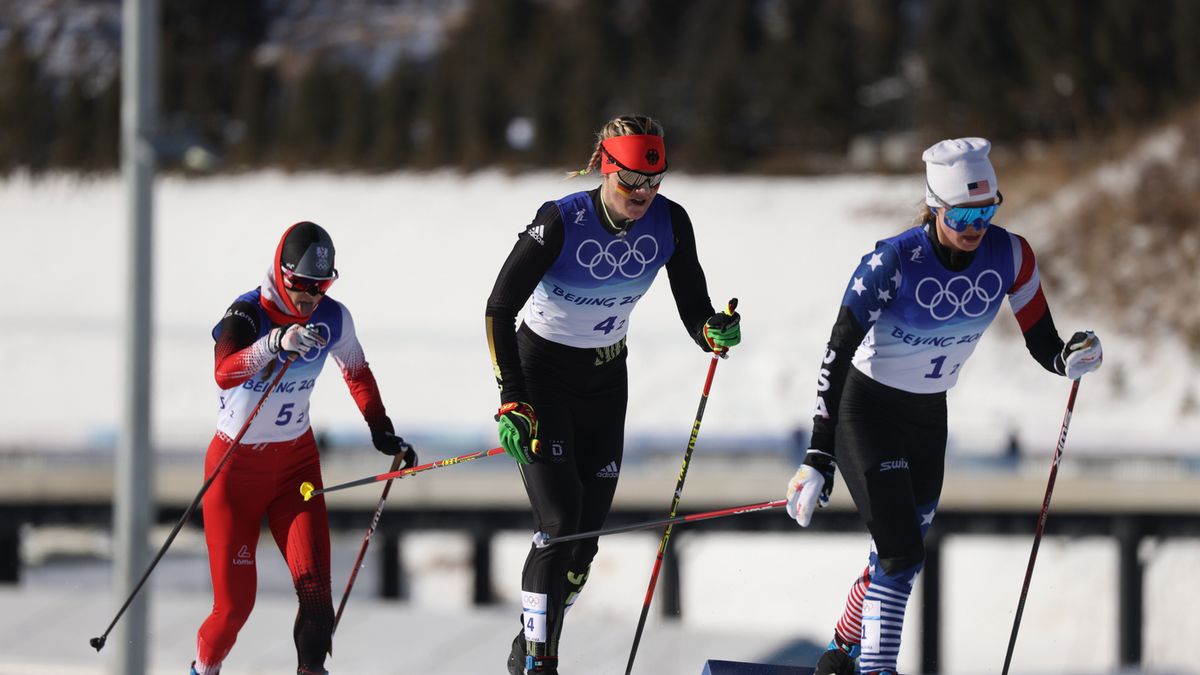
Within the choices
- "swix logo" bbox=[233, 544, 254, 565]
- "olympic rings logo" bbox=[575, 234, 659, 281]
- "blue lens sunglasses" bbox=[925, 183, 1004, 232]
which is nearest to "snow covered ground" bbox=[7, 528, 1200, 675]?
"swix logo" bbox=[233, 544, 254, 565]

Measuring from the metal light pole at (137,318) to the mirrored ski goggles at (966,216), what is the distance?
5.42 meters

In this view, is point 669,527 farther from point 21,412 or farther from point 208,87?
point 208,87

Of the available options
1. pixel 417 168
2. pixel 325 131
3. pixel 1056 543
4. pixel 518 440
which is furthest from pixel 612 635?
pixel 325 131

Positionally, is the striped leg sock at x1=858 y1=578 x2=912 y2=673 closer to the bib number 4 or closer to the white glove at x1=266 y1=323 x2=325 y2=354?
the bib number 4

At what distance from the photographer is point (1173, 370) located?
38531 millimetres

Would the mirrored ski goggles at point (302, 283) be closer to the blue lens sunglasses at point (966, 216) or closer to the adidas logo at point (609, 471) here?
the adidas logo at point (609, 471)

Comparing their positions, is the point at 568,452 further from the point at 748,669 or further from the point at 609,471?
the point at 748,669

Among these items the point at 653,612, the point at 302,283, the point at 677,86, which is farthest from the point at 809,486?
the point at 677,86

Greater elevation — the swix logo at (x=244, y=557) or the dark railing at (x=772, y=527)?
the swix logo at (x=244, y=557)

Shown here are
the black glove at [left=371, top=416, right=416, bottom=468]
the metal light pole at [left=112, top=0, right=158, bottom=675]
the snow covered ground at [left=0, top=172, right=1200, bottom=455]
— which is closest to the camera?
the black glove at [left=371, top=416, right=416, bottom=468]

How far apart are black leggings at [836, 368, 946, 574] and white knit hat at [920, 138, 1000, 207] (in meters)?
0.88

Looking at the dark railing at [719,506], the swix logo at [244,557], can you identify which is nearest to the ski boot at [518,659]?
the swix logo at [244,557]

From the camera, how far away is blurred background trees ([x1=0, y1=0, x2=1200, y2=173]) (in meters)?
54.2

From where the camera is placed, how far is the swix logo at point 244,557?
6926 millimetres
